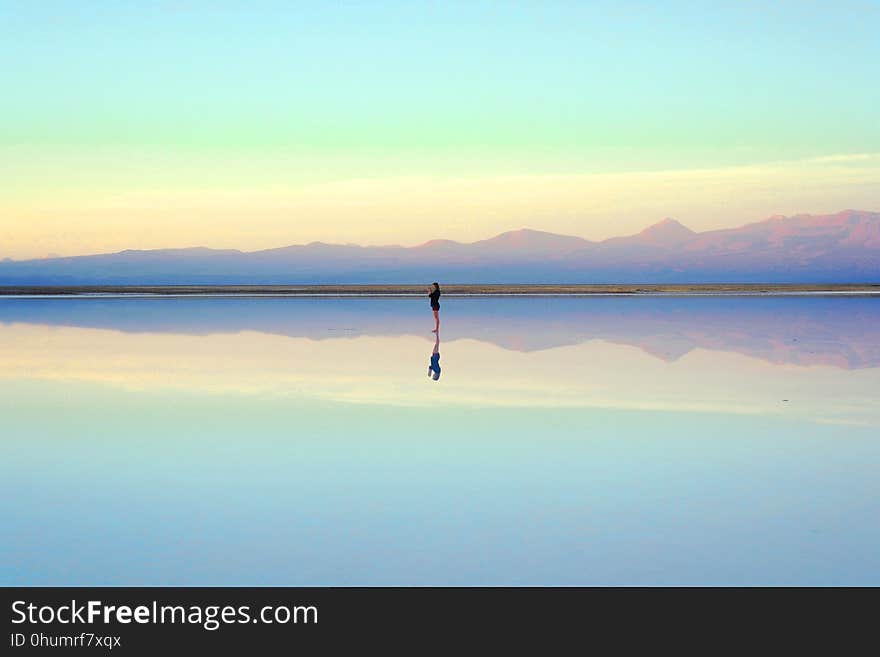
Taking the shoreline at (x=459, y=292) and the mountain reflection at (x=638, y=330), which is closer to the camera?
the mountain reflection at (x=638, y=330)

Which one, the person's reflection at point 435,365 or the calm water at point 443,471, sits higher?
the person's reflection at point 435,365

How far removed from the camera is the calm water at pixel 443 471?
739 centimetres

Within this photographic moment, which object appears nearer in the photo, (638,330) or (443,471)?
(443,471)

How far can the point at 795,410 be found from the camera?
14.5 m

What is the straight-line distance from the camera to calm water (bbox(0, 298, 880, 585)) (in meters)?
7.39

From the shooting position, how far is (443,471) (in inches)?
413
